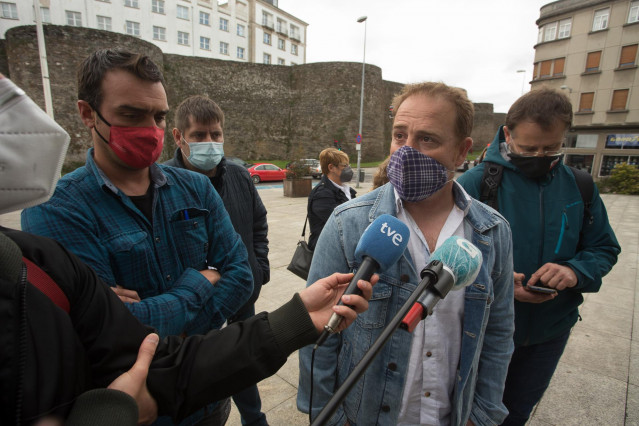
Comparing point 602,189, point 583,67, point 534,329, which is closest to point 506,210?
point 534,329

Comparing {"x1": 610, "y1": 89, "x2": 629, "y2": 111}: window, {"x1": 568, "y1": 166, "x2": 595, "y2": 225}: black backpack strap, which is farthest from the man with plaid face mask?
{"x1": 610, "y1": 89, "x2": 629, "y2": 111}: window

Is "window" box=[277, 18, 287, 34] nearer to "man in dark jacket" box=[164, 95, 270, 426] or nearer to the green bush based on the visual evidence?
the green bush

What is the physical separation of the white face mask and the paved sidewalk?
7.89ft

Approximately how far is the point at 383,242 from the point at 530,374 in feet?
5.25

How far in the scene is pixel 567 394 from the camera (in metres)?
2.72

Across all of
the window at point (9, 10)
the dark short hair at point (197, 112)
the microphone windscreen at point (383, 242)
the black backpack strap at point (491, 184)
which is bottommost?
the microphone windscreen at point (383, 242)

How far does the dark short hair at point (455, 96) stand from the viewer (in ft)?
4.75

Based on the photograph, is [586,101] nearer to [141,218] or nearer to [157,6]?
[141,218]

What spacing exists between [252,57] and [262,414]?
47962 mm

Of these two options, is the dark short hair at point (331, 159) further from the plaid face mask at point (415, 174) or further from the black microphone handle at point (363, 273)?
the black microphone handle at point (363, 273)

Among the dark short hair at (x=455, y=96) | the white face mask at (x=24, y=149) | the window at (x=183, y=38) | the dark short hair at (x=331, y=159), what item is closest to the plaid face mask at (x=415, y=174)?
the dark short hair at (x=455, y=96)

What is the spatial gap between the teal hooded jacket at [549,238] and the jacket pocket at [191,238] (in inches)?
65.0

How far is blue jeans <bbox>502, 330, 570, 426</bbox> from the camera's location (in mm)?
1908

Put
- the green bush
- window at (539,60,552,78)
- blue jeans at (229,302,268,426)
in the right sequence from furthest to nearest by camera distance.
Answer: window at (539,60,552,78)
the green bush
blue jeans at (229,302,268,426)
